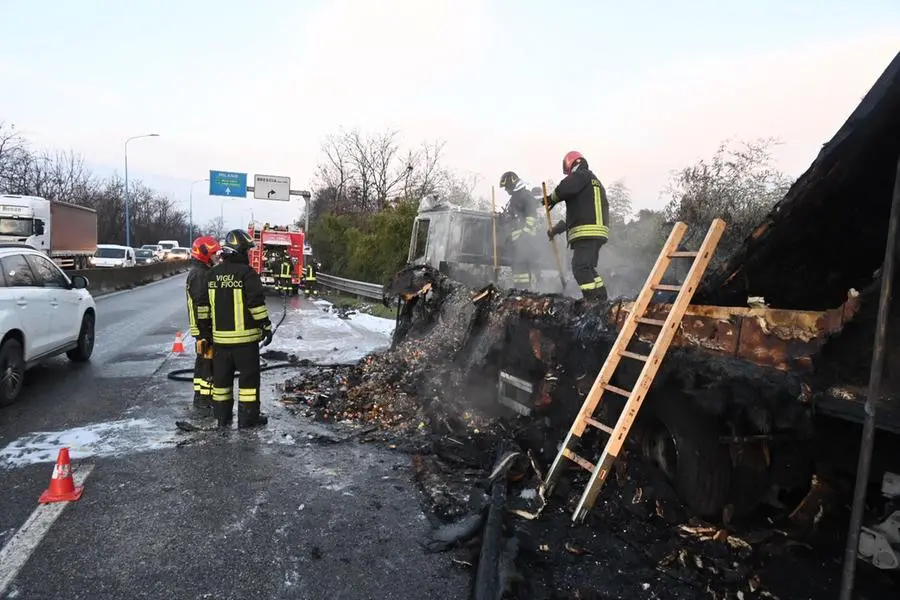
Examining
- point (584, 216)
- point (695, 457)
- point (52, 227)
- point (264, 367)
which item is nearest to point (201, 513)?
point (695, 457)

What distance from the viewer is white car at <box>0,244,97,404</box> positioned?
6.04 m

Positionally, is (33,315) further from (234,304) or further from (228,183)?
(228,183)

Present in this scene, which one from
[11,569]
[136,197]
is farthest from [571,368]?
[136,197]

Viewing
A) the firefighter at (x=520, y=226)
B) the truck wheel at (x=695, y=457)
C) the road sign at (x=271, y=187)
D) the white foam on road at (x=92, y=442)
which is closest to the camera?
the truck wheel at (x=695, y=457)

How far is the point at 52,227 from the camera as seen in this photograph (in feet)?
82.8

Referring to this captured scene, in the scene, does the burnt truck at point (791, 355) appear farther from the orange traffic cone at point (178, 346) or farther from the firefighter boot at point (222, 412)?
the orange traffic cone at point (178, 346)

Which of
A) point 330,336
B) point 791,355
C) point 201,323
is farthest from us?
point 330,336

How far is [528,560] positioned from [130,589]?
195cm

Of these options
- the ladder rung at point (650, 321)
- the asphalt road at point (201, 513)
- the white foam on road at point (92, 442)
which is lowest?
the white foam on road at point (92, 442)

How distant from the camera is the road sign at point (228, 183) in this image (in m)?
31.3

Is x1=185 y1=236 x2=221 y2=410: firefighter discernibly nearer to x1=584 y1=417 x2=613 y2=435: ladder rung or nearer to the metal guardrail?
x1=584 y1=417 x2=613 y2=435: ladder rung

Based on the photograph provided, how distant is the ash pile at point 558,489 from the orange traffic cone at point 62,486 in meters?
2.29

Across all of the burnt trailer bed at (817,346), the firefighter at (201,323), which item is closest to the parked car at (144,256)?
the firefighter at (201,323)

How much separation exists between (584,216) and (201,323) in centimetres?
397
